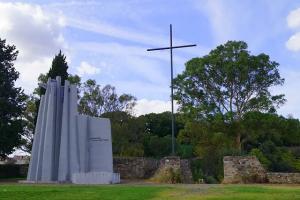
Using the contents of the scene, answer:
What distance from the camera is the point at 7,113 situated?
32.4 m

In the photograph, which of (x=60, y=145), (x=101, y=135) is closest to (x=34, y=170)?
(x=60, y=145)

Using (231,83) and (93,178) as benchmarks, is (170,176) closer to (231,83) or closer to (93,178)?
(93,178)

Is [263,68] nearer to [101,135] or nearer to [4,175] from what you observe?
[101,135]

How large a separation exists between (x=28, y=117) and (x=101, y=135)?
19.9 metres

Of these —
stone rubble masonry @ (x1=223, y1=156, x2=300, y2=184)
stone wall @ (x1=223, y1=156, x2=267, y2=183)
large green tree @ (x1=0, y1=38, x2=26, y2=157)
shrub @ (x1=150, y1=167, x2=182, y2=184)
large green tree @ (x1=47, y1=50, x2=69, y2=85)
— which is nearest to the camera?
stone rubble masonry @ (x1=223, y1=156, x2=300, y2=184)

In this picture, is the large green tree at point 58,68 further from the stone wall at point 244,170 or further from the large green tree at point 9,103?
the stone wall at point 244,170

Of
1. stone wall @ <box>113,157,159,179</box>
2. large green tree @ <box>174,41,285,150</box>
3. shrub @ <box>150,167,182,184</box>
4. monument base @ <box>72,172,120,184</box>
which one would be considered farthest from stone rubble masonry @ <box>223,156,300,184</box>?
large green tree @ <box>174,41,285,150</box>

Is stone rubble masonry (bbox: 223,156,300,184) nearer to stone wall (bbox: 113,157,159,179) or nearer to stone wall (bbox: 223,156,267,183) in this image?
stone wall (bbox: 223,156,267,183)

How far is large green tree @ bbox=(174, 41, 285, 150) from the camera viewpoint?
→ 35125 mm

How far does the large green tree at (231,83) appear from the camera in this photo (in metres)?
35.1

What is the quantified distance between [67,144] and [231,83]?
54.4 ft

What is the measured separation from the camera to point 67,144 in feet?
75.8

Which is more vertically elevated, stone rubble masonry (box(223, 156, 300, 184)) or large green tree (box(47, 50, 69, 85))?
large green tree (box(47, 50, 69, 85))

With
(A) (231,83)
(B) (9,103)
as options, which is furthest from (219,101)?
(B) (9,103)
